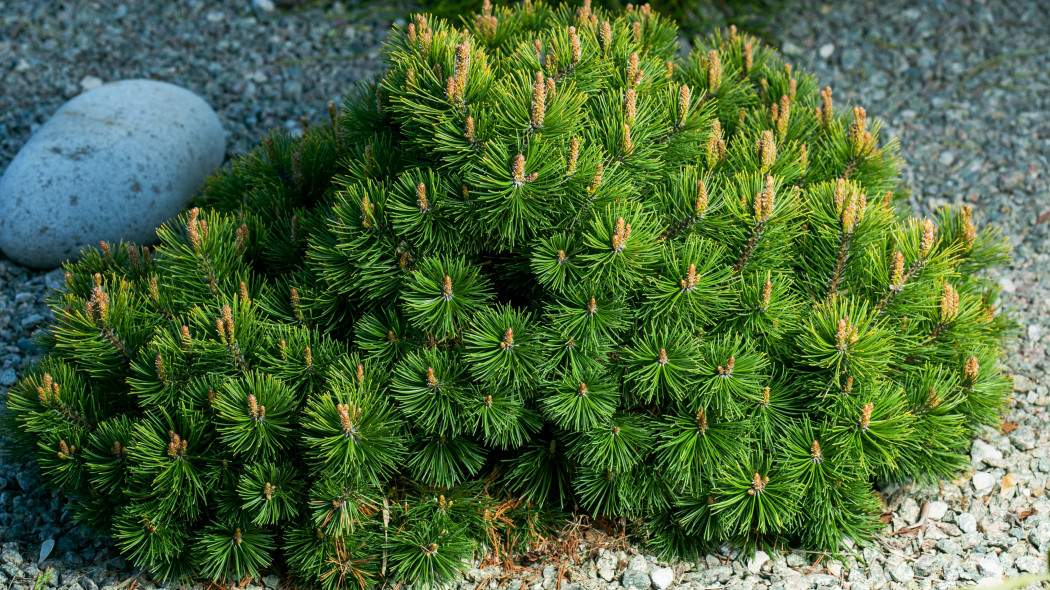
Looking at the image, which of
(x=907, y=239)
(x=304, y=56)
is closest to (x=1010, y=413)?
(x=907, y=239)

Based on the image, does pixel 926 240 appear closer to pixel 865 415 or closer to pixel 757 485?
pixel 865 415

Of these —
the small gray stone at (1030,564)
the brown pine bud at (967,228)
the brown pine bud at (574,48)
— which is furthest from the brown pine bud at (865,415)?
the brown pine bud at (574,48)

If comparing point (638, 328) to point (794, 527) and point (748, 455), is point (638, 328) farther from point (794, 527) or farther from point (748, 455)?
point (794, 527)

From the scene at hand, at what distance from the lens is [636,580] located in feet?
7.27

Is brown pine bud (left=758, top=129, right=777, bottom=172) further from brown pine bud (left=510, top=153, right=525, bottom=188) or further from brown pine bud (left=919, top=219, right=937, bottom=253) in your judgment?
brown pine bud (left=510, top=153, right=525, bottom=188)

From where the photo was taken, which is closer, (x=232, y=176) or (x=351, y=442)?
(x=351, y=442)

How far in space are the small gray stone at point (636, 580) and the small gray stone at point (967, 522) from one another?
2.87 feet

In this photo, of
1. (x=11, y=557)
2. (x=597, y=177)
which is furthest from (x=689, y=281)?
(x=11, y=557)

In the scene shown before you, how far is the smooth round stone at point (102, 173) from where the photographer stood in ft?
10.2

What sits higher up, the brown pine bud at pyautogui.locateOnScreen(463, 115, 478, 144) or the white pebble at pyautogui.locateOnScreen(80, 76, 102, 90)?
the brown pine bud at pyautogui.locateOnScreen(463, 115, 478, 144)

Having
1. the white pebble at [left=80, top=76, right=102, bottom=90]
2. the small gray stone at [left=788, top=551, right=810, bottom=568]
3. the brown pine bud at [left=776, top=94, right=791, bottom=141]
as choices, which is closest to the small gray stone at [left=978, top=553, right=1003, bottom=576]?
the small gray stone at [left=788, top=551, right=810, bottom=568]

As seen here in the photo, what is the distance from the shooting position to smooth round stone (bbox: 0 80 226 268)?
10.2 ft

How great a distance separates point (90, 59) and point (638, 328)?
132 inches

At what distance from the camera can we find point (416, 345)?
6.74 ft
